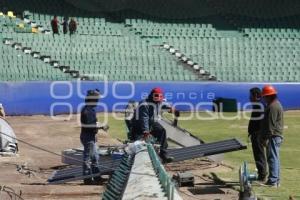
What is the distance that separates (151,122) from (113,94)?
53.7ft

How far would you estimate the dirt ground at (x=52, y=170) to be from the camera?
37.0 ft

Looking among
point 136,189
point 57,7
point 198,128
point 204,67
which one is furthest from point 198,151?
point 57,7

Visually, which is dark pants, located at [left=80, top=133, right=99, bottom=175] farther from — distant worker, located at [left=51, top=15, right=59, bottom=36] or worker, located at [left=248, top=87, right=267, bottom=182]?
distant worker, located at [left=51, top=15, right=59, bottom=36]

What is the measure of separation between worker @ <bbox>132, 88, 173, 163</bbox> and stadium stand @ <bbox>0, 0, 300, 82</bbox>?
1665cm

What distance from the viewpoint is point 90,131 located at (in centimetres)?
1216

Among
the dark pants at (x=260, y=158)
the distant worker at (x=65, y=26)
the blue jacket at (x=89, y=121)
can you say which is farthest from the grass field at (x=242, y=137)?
the distant worker at (x=65, y=26)

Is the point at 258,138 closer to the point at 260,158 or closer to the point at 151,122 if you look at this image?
the point at 260,158

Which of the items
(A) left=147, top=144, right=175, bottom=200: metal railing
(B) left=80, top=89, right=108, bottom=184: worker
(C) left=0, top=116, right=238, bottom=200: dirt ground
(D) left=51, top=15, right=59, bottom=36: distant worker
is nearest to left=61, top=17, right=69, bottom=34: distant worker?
(D) left=51, top=15, right=59, bottom=36: distant worker

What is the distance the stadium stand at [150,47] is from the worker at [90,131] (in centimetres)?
1687

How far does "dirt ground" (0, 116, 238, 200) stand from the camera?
1129 cm

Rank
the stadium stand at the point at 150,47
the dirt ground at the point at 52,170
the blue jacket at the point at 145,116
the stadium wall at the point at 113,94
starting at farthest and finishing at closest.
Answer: the stadium stand at the point at 150,47
the stadium wall at the point at 113,94
the blue jacket at the point at 145,116
the dirt ground at the point at 52,170

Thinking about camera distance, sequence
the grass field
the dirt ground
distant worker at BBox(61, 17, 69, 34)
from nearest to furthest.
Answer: the dirt ground
the grass field
distant worker at BBox(61, 17, 69, 34)

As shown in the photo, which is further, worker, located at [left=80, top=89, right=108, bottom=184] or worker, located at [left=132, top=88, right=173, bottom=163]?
worker, located at [left=132, top=88, right=173, bottom=163]

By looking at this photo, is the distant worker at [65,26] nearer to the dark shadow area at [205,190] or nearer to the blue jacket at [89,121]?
the blue jacket at [89,121]
